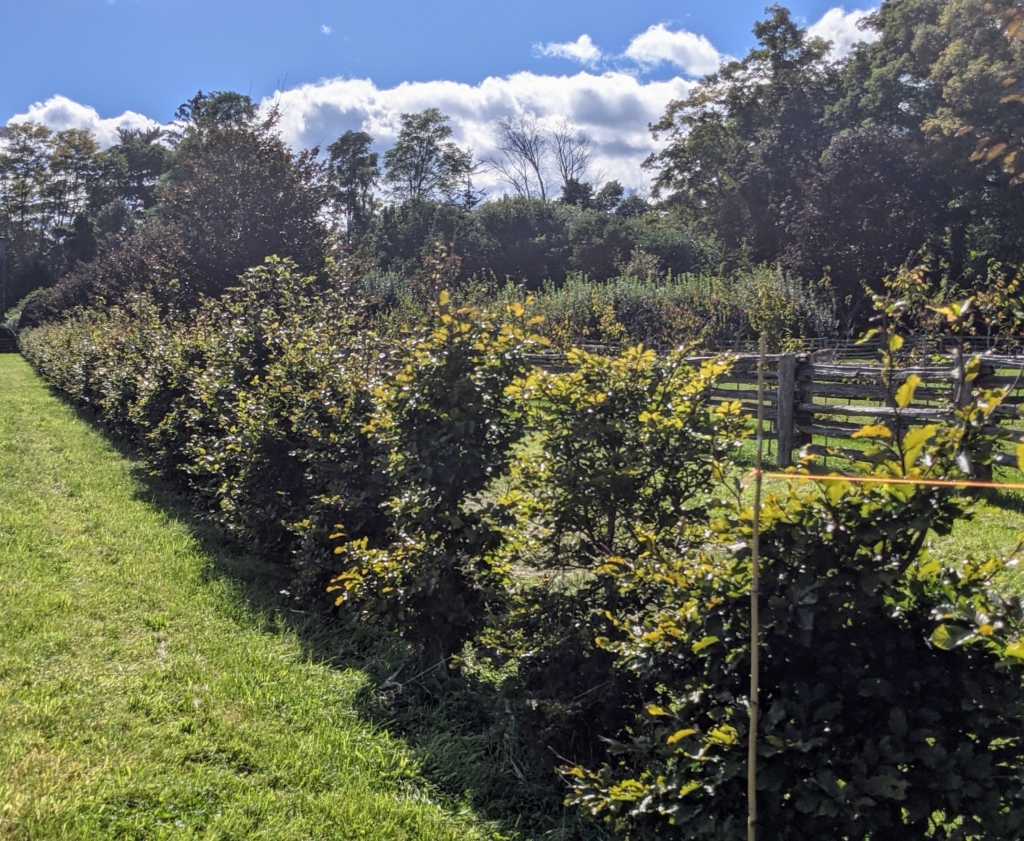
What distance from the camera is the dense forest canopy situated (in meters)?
16.9

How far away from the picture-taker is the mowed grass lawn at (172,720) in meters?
2.88

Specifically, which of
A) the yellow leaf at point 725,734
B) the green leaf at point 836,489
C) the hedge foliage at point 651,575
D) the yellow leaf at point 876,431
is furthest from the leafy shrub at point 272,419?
the yellow leaf at point 876,431

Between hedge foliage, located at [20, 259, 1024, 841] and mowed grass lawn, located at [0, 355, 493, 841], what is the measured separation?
49 centimetres

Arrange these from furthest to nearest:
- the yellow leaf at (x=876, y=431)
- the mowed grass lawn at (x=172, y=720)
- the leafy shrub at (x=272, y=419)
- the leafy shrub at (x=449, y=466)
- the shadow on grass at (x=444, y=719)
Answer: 1. the leafy shrub at (x=272, y=419)
2. the leafy shrub at (x=449, y=466)
3. the shadow on grass at (x=444, y=719)
4. the mowed grass lawn at (x=172, y=720)
5. the yellow leaf at (x=876, y=431)

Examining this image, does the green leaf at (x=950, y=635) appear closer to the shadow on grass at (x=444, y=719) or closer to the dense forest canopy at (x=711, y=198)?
the shadow on grass at (x=444, y=719)

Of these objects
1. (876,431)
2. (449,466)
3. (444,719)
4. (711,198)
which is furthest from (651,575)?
(711,198)

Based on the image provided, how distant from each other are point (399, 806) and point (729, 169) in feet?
129

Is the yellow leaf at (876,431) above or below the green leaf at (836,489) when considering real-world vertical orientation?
above

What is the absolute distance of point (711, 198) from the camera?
42.8 meters

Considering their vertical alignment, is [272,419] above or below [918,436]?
below

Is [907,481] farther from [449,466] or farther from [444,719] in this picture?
[444,719]

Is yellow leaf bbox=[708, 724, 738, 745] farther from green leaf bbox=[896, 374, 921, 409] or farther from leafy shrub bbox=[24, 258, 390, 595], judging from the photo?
leafy shrub bbox=[24, 258, 390, 595]

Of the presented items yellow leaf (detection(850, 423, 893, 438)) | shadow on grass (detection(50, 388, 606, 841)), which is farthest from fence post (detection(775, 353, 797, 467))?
yellow leaf (detection(850, 423, 893, 438))

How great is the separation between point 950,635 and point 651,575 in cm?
97
